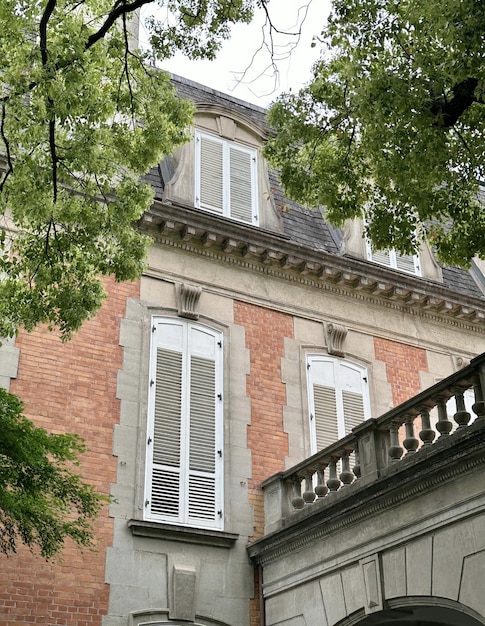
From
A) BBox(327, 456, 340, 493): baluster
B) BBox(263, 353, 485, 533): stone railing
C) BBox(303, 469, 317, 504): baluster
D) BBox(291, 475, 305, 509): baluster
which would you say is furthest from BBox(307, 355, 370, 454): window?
BBox(327, 456, 340, 493): baluster

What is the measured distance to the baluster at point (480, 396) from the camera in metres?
9.01

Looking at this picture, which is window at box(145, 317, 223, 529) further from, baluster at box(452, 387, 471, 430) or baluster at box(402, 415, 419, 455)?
baluster at box(452, 387, 471, 430)

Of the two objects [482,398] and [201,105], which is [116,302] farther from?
[482,398]

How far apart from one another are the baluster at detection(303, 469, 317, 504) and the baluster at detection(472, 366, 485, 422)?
3254 mm

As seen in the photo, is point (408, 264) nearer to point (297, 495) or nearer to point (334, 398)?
point (334, 398)

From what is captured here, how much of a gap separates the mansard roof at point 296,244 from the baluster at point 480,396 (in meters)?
5.78

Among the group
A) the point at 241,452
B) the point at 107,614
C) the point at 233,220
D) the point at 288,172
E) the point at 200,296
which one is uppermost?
the point at 233,220

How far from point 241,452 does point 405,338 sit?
13.8 ft

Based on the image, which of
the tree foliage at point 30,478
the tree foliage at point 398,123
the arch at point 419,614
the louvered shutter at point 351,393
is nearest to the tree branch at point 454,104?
the tree foliage at point 398,123

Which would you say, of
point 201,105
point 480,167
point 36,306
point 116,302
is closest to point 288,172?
point 480,167

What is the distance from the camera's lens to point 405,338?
A: 15430 millimetres

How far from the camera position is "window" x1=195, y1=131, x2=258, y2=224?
49.5 ft

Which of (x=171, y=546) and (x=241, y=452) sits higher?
(x=241, y=452)

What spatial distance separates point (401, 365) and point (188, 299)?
4.11 m
